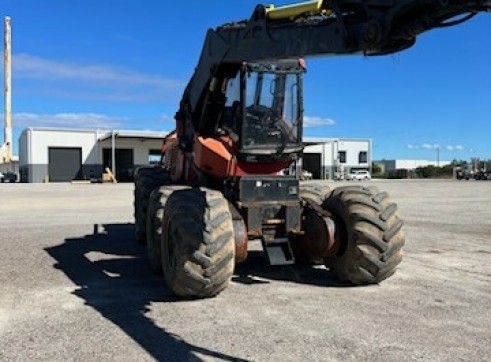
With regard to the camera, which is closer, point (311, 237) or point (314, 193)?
point (311, 237)

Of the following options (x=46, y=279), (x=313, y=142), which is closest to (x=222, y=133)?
(x=46, y=279)

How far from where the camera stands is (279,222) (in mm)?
9094

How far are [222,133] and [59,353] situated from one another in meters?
4.85

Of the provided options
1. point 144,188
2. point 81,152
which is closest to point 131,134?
point 81,152

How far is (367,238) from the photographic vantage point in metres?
8.32

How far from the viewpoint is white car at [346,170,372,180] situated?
77.2 m

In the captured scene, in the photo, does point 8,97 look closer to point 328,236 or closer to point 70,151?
point 70,151

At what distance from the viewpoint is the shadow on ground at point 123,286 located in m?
5.95

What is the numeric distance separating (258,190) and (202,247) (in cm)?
189

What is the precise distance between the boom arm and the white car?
69302 millimetres

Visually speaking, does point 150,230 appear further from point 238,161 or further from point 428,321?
point 428,321

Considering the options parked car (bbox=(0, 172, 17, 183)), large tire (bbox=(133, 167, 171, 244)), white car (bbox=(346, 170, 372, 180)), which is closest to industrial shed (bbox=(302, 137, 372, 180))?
white car (bbox=(346, 170, 372, 180))

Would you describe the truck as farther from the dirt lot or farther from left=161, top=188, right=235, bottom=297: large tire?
the dirt lot

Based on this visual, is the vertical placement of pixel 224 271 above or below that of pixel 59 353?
above
